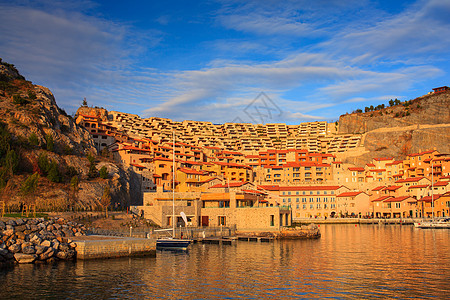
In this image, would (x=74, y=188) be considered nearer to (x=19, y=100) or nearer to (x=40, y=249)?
(x=40, y=249)

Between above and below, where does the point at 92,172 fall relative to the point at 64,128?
below

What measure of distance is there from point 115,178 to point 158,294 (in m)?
52.6

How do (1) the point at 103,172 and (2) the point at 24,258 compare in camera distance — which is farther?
(1) the point at 103,172

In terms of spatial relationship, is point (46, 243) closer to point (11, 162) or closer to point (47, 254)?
point (47, 254)

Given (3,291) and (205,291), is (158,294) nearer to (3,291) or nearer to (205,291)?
(205,291)

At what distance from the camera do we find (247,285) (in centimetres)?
2722

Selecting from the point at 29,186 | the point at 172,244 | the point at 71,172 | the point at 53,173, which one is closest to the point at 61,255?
the point at 172,244

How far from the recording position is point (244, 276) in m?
30.4

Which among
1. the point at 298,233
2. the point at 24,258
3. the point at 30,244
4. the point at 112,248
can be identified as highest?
the point at 30,244

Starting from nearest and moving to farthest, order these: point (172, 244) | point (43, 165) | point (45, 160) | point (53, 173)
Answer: point (172, 244), point (53, 173), point (43, 165), point (45, 160)

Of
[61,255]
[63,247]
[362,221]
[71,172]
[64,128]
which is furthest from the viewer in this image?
[362,221]

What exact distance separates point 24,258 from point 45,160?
111 ft

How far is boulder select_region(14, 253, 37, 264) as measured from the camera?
3356cm

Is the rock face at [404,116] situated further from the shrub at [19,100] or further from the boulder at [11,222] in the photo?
the boulder at [11,222]
